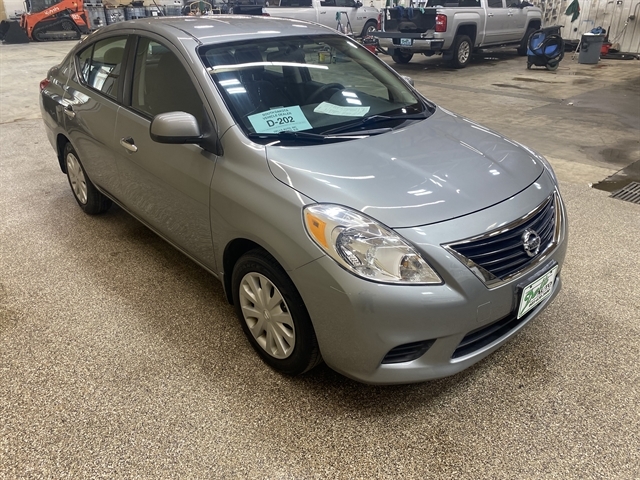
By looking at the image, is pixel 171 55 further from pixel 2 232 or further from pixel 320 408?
pixel 2 232

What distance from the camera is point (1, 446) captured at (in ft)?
6.02

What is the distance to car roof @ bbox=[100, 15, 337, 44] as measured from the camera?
2.44 m

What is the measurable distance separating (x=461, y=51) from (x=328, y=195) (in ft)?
32.5

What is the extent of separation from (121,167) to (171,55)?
756mm

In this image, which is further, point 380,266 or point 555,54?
point 555,54

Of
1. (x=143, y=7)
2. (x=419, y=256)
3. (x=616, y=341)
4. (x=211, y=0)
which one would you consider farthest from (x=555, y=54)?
(x=143, y=7)

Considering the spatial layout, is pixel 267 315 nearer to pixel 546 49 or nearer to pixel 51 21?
pixel 546 49

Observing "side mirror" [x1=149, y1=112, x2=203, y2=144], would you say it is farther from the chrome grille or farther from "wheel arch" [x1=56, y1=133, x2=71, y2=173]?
"wheel arch" [x1=56, y1=133, x2=71, y2=173]

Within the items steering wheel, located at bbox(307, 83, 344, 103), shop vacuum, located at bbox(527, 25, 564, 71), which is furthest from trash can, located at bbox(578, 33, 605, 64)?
steering wheel, located at bbox(307, 83, 344, 103)

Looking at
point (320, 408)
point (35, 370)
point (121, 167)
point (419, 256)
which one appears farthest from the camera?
point (121, 167)

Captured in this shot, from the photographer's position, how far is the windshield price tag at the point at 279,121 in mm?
2137

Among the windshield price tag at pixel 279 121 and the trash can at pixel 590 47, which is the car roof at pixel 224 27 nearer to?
the windshield price tag at pixel 279 121

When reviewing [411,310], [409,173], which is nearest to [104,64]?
[409,173]

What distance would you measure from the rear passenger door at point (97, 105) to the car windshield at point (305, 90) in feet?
2.73
